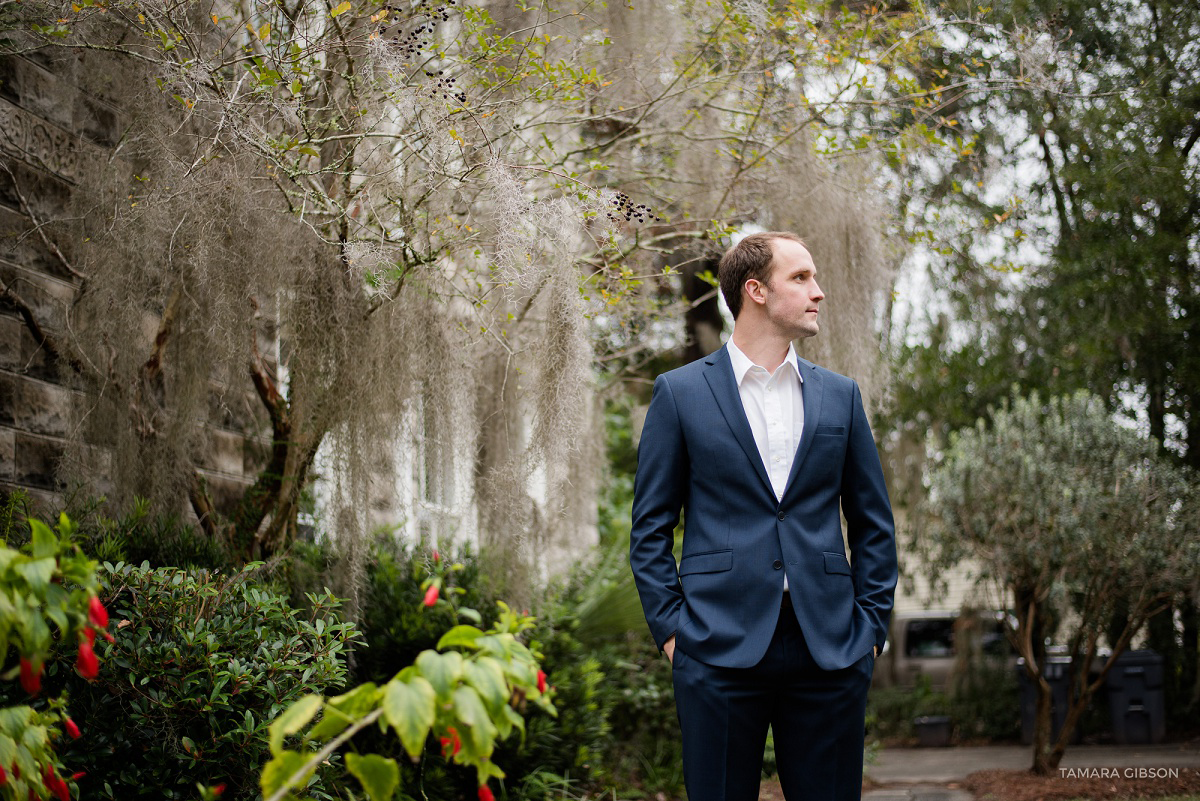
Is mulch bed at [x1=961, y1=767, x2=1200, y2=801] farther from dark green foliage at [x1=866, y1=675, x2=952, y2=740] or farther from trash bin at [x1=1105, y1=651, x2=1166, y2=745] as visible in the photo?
dark green foliage at [x1=866, y1=675, x2=952, y2=740]

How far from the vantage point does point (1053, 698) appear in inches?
382

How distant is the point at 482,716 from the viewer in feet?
4.98

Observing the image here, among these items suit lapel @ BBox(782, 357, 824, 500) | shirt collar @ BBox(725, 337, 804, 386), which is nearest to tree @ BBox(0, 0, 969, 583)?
shirt collar @ BBox(725, 337, 804, 386)

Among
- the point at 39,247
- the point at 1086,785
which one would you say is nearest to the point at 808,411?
the point at 39,247

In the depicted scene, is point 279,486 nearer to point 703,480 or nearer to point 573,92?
point 573,92

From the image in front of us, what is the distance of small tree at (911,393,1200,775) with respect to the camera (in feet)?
23.6

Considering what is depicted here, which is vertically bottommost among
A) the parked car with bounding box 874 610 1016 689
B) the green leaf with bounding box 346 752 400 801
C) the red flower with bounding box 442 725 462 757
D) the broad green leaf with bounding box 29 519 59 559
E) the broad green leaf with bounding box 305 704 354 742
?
the parked car with bounding box 874 610 1016 689

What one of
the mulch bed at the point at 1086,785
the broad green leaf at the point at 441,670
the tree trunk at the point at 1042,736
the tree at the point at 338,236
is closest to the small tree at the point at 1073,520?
the tree trunk at the point at 1042,736

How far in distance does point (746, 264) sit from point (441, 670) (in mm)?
1571

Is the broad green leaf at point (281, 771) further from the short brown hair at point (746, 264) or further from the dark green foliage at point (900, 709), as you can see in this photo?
the dark green foliage at point (900, 709)

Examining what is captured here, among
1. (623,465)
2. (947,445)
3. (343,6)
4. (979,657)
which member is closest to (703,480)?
(343,6)

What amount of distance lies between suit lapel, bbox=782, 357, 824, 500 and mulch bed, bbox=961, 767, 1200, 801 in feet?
14.7

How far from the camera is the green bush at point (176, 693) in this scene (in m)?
2.72

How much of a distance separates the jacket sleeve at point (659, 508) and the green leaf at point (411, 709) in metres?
1.05
